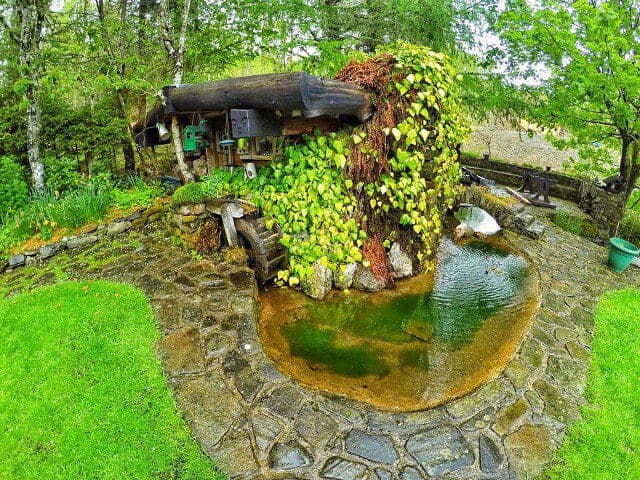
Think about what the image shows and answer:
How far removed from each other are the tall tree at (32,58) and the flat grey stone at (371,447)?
23.4 feet

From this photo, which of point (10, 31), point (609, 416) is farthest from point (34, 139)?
point (609, 416)

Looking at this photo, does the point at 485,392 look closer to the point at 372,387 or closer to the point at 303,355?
the point at 372,387

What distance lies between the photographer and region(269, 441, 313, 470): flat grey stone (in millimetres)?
2688

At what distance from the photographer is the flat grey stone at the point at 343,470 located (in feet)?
8.63

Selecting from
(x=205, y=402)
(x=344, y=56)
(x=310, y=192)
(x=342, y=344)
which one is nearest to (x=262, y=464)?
(x=205, y=402)

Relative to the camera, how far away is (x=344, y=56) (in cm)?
778

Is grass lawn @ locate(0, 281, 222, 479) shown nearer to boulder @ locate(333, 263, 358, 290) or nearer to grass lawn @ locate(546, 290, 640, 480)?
boulder @ locate(333, 263, 358, 290)

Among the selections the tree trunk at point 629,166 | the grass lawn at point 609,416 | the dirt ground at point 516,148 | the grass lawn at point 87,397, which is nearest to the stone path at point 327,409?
the grass lawn at point 609,416

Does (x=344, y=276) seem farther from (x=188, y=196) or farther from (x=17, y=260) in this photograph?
(x=17, y=260)

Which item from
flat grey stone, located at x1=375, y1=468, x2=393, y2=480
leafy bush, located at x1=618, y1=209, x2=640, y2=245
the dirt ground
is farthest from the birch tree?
the dirt ground

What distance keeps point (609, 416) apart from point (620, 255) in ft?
14.1

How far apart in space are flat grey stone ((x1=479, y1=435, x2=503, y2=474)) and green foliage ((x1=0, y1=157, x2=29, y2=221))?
27.2ft

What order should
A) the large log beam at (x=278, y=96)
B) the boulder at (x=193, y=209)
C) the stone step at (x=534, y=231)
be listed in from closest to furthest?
the large log beam at (x=278, y=96) < the boulder at (x=193, y=209) < the stone step at (x=534, y=231)

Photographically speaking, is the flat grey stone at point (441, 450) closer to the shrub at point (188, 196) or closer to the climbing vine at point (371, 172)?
the climbing vine at point (371, 172)
